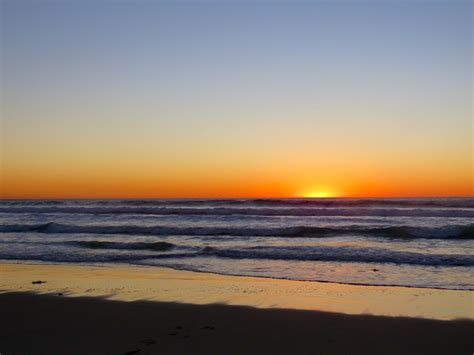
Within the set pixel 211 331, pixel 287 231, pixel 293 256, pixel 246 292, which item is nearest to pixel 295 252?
pixel 293 256

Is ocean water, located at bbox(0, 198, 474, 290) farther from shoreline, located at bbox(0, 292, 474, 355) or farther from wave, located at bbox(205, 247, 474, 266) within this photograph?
shoreline, located at bbox(0, 292, 474, 355)

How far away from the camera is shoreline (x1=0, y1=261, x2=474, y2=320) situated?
7535 mm

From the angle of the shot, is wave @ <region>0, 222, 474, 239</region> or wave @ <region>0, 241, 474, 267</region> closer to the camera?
wave @ <region>0, 241, 474, 267</region>

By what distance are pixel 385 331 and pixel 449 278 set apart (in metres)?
4.82

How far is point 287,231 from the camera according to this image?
2245 centimetres

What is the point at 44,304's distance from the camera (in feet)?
26.2

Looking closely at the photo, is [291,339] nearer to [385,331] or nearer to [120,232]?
[385,331]

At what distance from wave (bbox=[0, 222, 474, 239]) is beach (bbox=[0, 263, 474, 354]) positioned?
38.9 ft

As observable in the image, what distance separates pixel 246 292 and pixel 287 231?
13.8m

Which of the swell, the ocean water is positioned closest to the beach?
the ocean water

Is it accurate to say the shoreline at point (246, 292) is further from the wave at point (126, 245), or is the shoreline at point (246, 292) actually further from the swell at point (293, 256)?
the wave at point (126, 245)

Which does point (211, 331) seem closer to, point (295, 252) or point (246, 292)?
point (246, 292)

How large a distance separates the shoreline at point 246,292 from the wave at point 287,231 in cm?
1107

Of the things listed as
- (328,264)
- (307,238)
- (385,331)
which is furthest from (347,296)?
(307,238)
